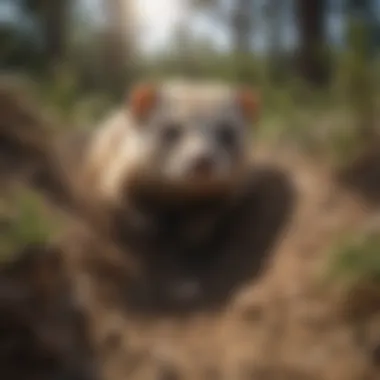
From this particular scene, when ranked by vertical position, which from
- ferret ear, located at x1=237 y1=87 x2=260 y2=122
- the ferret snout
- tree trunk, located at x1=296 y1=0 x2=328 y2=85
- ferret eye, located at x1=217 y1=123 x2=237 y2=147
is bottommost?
the ferret snout

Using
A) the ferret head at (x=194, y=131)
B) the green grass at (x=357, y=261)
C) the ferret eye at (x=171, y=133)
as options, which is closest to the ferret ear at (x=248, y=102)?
the ferret head at (x=194, y=131)

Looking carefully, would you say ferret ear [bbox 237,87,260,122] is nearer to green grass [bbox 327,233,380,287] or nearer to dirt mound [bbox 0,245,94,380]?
green grass [bbox 327,233,380,287]

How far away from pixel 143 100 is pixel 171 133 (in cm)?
7

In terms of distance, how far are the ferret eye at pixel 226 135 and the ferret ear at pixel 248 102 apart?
3cm

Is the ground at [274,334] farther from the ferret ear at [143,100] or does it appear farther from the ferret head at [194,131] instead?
the ferret ear at [143,100]

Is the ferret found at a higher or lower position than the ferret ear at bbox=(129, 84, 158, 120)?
lower

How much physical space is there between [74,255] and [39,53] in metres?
0.32

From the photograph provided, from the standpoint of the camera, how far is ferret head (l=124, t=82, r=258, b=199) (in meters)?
1.15

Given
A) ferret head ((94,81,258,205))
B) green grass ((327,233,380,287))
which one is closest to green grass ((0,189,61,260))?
ferret head ((94,81,258,205))

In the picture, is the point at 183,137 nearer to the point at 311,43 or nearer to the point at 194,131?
the point at 194,131

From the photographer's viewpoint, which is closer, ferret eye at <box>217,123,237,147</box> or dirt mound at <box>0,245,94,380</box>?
dirt mound at <box>0,245,94,380</box>

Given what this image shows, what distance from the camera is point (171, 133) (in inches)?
47.4

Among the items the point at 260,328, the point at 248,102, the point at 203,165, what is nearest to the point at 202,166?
the point at 203,165

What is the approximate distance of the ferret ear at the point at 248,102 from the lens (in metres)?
1.18
